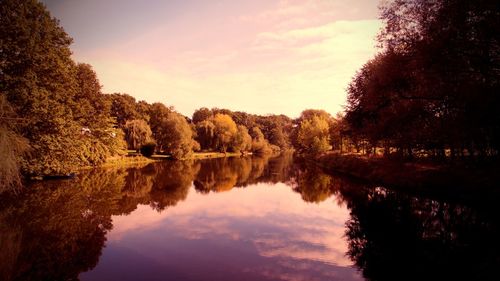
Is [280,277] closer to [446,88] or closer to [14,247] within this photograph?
[14,247]

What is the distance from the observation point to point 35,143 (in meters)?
26.3

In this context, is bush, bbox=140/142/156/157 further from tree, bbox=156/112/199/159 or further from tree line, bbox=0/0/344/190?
tree line, bbox=0/0/344/190

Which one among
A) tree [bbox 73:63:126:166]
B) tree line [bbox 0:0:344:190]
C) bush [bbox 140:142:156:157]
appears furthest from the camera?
bush [bbox 140:142:156:157]

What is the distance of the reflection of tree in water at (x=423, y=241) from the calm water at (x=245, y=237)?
45 mm

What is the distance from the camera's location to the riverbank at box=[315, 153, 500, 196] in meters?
19.4

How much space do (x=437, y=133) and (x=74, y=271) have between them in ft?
67.7

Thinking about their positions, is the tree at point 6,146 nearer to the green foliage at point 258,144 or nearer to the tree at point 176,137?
the tree at point 176,137

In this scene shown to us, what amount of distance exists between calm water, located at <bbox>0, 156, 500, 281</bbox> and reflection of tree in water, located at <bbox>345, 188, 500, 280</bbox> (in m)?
0.04

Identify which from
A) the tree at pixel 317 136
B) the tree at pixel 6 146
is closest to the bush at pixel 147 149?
the tree at pixel 317 136

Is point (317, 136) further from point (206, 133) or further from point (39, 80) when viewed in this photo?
point (39, 80)

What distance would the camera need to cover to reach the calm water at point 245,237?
32.8 feet

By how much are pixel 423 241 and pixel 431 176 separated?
13825 mm

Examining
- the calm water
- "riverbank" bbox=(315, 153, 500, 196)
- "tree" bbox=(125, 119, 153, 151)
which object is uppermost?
"tree" bbox=(125, 119, 153, 151)

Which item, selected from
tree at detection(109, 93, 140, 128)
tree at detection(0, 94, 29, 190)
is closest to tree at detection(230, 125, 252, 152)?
tree at detection(109, 93, 140, 128)
